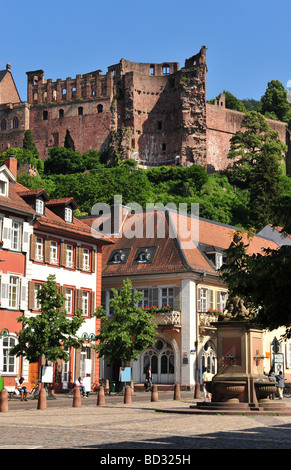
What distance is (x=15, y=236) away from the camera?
3947 centimetres

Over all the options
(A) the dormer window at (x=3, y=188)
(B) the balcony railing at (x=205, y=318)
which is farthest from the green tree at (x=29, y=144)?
(A) the dormer window at (x=3, y=188)

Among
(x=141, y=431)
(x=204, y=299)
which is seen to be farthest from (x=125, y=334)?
(x=141, y=431)

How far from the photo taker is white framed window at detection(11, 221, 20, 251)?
129 ft

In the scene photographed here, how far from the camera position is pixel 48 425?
1864 centimetres

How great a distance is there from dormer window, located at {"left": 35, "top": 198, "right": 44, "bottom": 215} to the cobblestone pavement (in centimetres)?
→ 1822

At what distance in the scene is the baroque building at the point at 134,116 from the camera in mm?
122688

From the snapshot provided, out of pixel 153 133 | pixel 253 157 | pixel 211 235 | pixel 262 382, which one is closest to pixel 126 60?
pixel 153 133

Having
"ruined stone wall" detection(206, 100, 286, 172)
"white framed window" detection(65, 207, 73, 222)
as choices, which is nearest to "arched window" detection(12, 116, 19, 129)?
"ruined stone wall" detection(206, 100, 286, 172)

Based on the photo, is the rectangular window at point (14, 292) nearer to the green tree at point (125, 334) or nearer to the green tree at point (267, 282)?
the green tree at point (125, 334)

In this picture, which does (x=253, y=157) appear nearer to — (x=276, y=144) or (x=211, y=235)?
(x=276, y=144)

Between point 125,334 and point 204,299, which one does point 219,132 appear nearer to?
point 204,299

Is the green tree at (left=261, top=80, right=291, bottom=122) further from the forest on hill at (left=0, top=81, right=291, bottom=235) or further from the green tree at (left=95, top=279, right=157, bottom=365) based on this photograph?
the green tree at (left=95, top=279, right=157, bottom=365)

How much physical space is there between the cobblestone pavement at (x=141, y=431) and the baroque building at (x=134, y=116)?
10079 centimetres

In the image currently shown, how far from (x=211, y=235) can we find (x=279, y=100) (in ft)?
308
